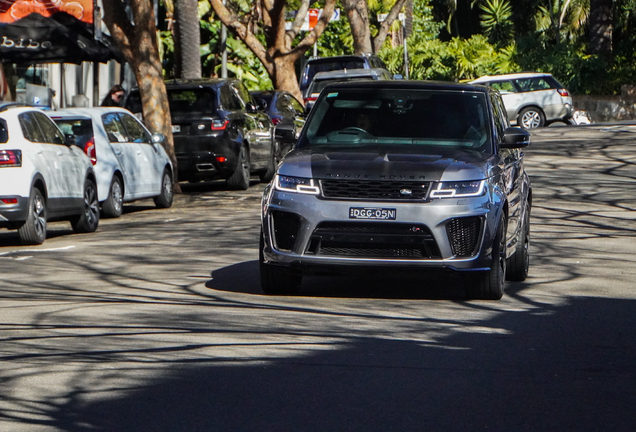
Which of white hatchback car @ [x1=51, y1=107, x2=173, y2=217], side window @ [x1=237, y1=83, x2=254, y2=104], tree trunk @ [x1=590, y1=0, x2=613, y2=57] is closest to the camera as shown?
white hatchback car @ [x1=51, y1=107, x2=173, y2=217]

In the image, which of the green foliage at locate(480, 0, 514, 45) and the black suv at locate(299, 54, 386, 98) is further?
the green foliage at locate(480, 0, 514, 45)

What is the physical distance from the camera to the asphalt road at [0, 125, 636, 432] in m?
5.74

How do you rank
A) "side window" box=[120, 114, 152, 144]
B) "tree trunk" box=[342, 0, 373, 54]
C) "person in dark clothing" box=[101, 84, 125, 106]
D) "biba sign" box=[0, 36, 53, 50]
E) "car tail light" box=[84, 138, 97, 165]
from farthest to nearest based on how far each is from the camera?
"tree trunk" box=[342, 0, 373, 54]
"biba sign" box=[0, 36, 53, 50]
"person in dark clothing" box=[101, 84, 125, 106]
"side window" box=[120, 114, 152, 144]
"car tail light" box=[84, 138, 97, 165]

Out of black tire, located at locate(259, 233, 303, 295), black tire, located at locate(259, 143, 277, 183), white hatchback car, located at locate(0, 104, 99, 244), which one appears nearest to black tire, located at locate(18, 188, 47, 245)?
white hatchback car, located at locate(0, 104, 99, 244)

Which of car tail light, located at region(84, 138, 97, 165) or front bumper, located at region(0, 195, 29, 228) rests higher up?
car tail light, located at region(84, 138, 97, 165)

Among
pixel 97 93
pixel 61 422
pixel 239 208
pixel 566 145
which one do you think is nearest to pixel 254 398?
pixel 61 422

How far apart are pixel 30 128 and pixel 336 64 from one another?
1949 centimetres

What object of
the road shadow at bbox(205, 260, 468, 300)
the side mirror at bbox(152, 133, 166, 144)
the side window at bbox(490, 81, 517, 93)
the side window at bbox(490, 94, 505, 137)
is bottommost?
the road shadow at bbox(205, 260, 468, 300)

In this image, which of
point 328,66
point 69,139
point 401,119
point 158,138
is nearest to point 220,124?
point 158,138

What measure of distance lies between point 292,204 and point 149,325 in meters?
1.53

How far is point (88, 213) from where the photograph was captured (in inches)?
618

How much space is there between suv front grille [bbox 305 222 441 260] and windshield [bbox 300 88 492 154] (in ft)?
3.87

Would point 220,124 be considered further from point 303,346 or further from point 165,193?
point 303,346

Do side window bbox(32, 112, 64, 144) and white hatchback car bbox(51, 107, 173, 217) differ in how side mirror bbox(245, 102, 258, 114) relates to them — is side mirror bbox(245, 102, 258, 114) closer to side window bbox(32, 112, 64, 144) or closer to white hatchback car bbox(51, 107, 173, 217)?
white hatchback car bbox(51, 107, 173, 217)
